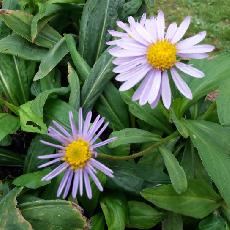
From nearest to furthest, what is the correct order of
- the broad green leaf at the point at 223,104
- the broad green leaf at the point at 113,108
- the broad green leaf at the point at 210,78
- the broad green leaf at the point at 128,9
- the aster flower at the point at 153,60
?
the aster flower at the point at 153,60, the broad green leaf at the point at 223,104, the broad green leaf at the point at 210,78, the broad green leaf at the point at 113,108, the broad green leaf at the point at 128,9

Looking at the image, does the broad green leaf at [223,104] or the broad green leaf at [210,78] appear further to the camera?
the broad green leaf at [210,78]

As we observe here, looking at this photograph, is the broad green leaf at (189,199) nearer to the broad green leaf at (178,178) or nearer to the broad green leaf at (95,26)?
the broad green leaf at (178,178)

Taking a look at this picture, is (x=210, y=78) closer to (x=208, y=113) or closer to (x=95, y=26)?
(x=208, y=113)

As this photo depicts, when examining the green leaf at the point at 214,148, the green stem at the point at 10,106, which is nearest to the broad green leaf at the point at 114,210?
the green leaf at the point at 214,148

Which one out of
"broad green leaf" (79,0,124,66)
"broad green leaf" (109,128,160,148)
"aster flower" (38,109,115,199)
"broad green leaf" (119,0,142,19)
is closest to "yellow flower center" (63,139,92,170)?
"aster flower" (38,109,115,199)

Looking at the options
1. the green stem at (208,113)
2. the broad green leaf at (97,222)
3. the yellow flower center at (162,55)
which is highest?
the yellow flower center at (162,55)
